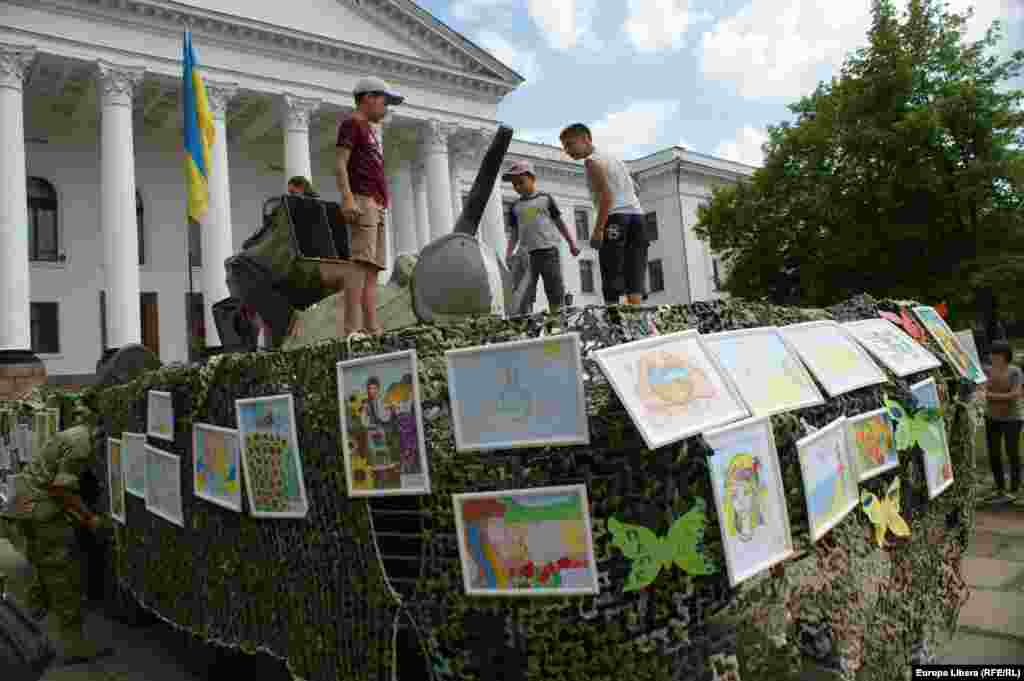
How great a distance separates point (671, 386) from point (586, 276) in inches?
1764

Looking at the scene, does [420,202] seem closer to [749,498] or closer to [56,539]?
[56,539]

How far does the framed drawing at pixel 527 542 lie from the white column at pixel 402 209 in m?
34.0

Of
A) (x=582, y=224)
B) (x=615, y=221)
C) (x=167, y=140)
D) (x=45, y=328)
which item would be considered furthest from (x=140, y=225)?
(x=615, y=221)

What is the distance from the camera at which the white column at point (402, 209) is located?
36250mm

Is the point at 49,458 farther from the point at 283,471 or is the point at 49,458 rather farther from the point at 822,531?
the point at 822,531

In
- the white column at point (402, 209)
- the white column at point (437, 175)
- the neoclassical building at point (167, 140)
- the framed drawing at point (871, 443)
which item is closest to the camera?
the framed drawing at point (871, 443)

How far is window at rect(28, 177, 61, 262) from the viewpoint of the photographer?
95.7 feet

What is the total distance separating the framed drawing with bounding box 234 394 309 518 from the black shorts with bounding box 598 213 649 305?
291 cm

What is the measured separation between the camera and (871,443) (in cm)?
349

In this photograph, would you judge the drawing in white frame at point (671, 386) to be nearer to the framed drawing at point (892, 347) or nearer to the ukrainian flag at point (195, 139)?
the framed drawing at point (892, 347)

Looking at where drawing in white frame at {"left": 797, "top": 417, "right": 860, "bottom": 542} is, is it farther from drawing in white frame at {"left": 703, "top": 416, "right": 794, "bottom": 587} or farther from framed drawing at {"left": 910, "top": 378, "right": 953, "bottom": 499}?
framed drawing at {"left": 910, "top": 378, "right": 953, "bottom": 499}

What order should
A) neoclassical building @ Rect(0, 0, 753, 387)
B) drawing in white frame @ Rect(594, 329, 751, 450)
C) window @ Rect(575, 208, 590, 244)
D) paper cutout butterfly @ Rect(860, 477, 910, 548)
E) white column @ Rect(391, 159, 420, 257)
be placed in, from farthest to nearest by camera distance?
window @ Rect(575, 208, 590, 244)
white column @ Rect(391, 159, 420, 257)
neoclassical building @ Rect(0, 0, 753, 387)
paper cutout butterfly @ Rect(860, 477, 910, 548)
drawing in white frame @ Rect(594, 329, 751, 450)

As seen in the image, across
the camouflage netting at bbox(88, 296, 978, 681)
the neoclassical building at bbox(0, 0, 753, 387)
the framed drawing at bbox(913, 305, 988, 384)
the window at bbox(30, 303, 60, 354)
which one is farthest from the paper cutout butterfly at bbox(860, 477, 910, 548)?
the window at bbox(30, 303, 60, 354)

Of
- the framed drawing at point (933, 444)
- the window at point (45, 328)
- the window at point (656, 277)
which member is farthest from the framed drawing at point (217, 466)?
the window at point (656, 277)
